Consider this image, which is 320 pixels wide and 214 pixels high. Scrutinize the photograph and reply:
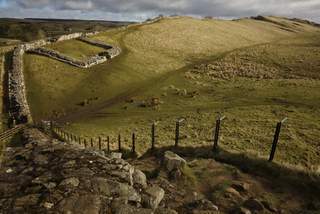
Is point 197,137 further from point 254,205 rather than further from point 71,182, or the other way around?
point 71,182

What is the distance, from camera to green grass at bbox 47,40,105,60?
61.7 m

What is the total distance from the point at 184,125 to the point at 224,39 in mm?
74999

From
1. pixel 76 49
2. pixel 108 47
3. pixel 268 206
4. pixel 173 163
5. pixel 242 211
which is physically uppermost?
pixel 108 47

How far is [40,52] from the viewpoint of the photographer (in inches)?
2314

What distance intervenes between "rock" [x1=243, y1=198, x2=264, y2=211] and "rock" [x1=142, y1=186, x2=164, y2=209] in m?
2.79

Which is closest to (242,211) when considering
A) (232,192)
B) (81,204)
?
(232,192)

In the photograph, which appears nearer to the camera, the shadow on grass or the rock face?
the rock face

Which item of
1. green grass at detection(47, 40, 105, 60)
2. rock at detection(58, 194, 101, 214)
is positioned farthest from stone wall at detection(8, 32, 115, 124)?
rock at detection(58, 194, 101, 214)

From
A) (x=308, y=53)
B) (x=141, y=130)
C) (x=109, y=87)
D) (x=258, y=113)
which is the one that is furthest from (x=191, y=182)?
(x=308, y=53)

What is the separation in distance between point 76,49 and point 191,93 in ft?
95.2

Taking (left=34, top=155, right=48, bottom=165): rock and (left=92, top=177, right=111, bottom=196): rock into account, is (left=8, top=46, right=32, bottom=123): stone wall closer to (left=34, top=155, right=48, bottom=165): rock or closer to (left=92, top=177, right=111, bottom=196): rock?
(left=34, top=155, right=48, bottom=165): rock

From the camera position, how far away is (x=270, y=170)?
13.5 meters

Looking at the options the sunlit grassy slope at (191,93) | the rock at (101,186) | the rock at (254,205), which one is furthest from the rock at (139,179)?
the sunlit grassy slope at (191,93)

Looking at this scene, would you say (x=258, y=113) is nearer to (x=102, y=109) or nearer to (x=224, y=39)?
(x=102, y=109)
